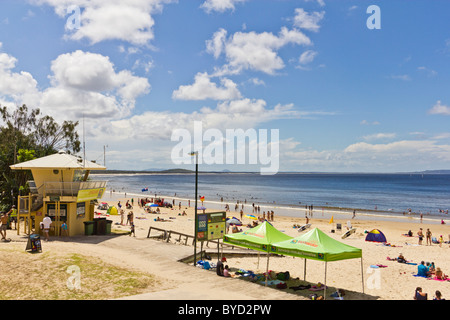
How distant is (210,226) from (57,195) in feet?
34.2

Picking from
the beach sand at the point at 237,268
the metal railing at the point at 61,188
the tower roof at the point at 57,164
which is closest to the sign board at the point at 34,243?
the beach sand at the point at 237,268

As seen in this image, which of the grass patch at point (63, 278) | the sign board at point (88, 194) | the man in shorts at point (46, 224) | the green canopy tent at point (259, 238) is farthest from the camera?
the sign board at point (88, 194)

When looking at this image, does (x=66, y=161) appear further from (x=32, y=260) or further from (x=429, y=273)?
(x=429, y=273)

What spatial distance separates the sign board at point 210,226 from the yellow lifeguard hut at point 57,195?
29.0 ft

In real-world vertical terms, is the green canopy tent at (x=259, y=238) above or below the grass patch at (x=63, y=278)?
above

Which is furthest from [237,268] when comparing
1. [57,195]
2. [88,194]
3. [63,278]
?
[57,195]

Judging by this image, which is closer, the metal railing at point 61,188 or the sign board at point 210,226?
the sign board at point 210,226

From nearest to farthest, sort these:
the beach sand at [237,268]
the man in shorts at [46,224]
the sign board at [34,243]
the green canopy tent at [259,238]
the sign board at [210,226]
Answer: the beach sand at [237,268] < the green canopy tent at [259,238] < the sign board at [34,243] < the sign board at [210,226] < the man in shorts at [46,224]

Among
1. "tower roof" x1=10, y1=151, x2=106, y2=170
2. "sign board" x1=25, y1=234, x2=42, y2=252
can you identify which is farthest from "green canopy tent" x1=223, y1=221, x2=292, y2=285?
"tower roof" x1=10, y1=151, x2=106, y2=170

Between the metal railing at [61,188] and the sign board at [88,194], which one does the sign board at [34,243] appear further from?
the metal railing at [61,188]

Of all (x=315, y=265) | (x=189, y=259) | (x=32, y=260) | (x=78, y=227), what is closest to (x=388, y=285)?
(x=315, y=265)

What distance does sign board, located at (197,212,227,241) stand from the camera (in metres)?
17.3

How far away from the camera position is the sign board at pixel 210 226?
1728 centimetres
